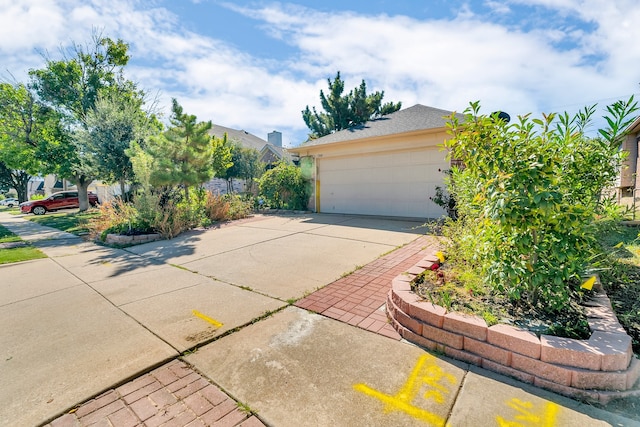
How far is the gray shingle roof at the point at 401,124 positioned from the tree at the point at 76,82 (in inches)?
503

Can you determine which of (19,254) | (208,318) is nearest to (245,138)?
(19,254)

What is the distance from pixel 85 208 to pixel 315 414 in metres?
21.7

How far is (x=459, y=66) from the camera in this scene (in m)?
8.05

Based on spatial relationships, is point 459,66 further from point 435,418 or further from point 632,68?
point 435,418

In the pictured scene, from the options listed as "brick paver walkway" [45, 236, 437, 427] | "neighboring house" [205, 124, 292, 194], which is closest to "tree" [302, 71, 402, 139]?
"neighboring house" [205, 124, 292, 194]

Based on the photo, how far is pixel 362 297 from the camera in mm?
3428

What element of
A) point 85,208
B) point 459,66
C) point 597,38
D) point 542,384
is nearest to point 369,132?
point 459,66

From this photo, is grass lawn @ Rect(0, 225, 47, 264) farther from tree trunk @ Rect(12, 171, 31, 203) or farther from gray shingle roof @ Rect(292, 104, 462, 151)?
tree trunk @ Rect(12, 171, 31, 203)

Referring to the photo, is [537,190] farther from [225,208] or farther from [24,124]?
[24,124]

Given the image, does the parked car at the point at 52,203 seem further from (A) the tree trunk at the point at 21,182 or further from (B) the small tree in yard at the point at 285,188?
(B) the small tree in yard at the point at 285,188

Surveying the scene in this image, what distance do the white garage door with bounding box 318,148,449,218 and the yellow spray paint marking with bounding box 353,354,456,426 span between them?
7.44m

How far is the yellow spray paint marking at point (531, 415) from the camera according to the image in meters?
1.61

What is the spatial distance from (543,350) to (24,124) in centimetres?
2255

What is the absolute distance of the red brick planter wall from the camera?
1808mm
